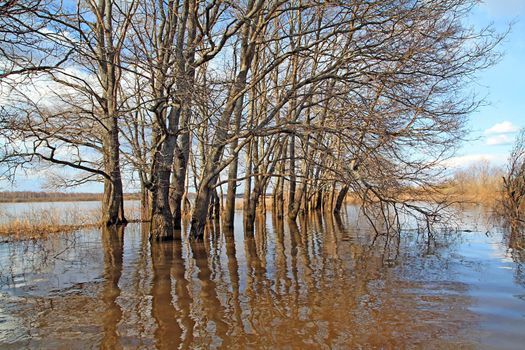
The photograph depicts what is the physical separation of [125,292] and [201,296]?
132cm

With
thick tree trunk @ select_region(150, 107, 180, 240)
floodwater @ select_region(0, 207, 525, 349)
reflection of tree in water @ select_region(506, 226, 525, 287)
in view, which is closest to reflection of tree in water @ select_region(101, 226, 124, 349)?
floodwater @ select_region(0, 207, 525, 349)

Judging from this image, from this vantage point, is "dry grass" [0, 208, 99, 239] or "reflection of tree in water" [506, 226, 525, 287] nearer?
"reflection of tree in water" [506, 226, 525, 287]

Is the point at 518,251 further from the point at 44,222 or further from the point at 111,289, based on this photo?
the point at 44,222

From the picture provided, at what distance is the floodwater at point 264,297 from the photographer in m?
4.74

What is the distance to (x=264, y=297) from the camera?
251 inches

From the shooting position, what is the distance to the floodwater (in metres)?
4.74

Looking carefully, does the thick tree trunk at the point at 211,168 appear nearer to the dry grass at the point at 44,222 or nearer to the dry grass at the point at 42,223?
the dry grass at the point at 44,222

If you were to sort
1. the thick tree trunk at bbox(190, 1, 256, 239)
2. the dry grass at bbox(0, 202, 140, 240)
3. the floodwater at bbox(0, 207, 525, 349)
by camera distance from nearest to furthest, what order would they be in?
the floodwater at bbox(0, 207, 525, 349) → the thick tree trunk at bbox(190, 1, 256, 239) → the dry grass at bbox(0, 202, 140, 240)

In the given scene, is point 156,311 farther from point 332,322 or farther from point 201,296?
point 332,322

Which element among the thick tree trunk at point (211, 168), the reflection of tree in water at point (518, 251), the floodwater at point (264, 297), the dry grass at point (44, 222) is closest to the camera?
the floodwater at point (264, 297)

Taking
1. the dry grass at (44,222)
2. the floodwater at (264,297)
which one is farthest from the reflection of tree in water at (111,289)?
the dry grass at (44,222)

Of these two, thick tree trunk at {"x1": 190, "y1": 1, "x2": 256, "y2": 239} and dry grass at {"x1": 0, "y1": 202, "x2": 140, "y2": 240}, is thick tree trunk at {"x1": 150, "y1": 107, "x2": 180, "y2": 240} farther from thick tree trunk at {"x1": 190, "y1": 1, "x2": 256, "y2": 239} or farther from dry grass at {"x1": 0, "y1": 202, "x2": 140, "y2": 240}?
dry grass at {"x1": 0, "y1": 202, "x2": 140, "y2": 240}

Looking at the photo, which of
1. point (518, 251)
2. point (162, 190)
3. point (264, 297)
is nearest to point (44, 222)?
point (162, 190)

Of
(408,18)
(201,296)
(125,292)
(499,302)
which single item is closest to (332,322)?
(201,296)
